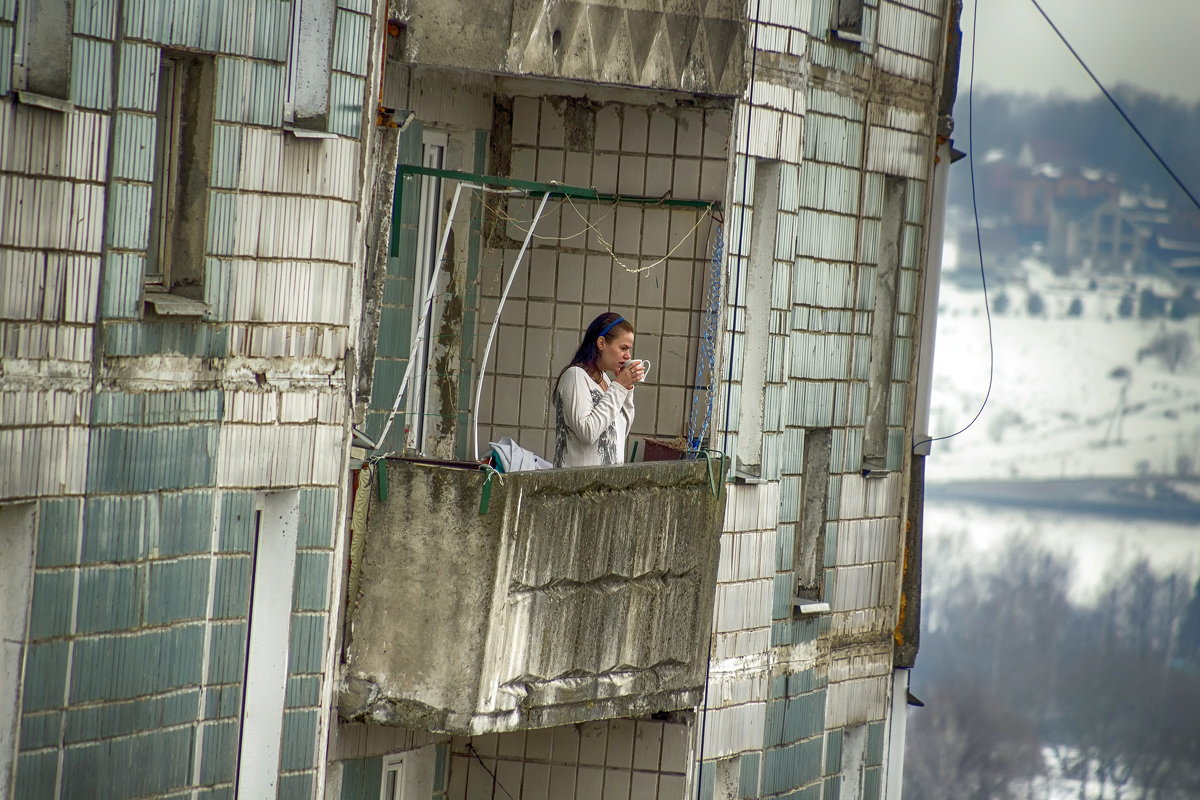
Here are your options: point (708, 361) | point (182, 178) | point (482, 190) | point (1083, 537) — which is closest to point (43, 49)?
point (182, 178)

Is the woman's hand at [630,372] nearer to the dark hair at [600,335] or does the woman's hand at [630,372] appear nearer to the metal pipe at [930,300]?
the dark hair at [600,335]

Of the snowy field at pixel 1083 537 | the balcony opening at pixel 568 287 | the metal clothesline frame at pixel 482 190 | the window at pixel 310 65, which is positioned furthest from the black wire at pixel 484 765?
the snowy field at pixel 1083 537

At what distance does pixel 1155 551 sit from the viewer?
4466 cm

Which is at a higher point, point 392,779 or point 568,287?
point 568,287

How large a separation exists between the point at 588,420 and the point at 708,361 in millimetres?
2139

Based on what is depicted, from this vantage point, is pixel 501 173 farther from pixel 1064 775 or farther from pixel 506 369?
pixel 1064 775

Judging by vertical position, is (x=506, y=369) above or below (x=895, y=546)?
above

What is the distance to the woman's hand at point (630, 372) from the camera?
12469 millimetres

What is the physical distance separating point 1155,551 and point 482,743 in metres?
32.7

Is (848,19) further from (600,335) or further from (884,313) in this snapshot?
(600,335)

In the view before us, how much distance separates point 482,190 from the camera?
13.8 metres

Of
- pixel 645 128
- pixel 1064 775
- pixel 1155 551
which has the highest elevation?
pixel 645 128

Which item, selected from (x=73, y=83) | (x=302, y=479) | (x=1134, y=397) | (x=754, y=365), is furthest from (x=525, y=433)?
(x=1134, y=397)

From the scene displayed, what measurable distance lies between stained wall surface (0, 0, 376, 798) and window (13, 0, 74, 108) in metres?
0.03
